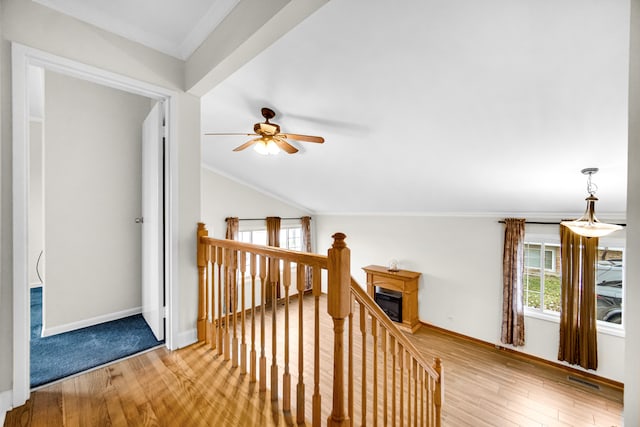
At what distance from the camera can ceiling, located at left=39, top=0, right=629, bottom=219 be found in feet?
5.24

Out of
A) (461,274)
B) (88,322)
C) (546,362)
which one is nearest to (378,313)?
(88,322)

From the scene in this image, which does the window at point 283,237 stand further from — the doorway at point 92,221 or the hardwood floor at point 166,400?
the hardwood floor at point 166,400

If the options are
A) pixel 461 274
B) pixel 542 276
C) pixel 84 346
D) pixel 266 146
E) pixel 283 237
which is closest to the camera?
pixel 84 346

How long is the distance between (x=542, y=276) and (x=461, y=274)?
3.74ft

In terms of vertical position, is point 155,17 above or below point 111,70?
above

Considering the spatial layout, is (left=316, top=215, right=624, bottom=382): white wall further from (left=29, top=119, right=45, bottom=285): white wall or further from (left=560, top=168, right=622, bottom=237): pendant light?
(left=29, top=119, right=45, bottom=285): white wall

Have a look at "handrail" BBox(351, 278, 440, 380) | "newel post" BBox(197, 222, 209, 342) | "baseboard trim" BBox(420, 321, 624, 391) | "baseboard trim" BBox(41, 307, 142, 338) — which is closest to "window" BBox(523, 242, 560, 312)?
"baseboard trim" BBox(420, 321, 624, 391)

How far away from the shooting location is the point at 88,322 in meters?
2.48

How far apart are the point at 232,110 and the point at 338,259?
258 cm

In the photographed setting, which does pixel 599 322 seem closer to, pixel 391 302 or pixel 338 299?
pixel 391 302

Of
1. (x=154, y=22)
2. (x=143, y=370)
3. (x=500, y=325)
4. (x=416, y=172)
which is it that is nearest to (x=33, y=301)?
(x=143, y=370)

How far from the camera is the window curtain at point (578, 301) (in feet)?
12.4

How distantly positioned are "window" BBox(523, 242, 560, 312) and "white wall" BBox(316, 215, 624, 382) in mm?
286

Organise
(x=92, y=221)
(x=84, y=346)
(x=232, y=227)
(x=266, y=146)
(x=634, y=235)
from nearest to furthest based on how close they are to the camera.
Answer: (x=634, y=235), (x=84, y=346), (x=92, y=221), (x=266, y=146), (x=232, y=227)
